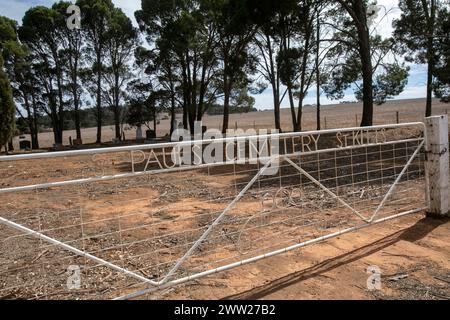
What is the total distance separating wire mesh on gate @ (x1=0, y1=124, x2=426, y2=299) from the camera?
3.88 m

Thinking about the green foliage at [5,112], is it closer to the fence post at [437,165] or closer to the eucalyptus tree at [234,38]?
the fence post at [437,165]

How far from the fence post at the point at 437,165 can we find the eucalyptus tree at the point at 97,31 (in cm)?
3209

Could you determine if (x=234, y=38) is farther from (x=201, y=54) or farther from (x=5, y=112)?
(x=5, y=112)

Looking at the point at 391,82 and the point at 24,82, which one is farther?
the point at 24,82

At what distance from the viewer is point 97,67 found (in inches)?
1391

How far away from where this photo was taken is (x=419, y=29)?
20594 mm

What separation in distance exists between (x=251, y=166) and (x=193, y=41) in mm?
18668

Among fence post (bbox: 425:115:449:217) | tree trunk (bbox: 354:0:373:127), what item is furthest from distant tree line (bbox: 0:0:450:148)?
fence post (bbox: 425:115:449:217)

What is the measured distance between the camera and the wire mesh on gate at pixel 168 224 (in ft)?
12.7

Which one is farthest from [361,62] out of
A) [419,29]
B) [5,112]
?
[5,112]

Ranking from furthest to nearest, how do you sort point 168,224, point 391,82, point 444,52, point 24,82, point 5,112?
point 24,82
point 391,82
point 444,52
point 5,112
point 168,224

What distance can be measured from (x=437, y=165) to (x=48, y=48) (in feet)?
115

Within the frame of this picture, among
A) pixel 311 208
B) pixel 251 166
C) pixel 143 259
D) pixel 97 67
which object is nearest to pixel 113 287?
pixel 143 259

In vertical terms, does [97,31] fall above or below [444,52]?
above
